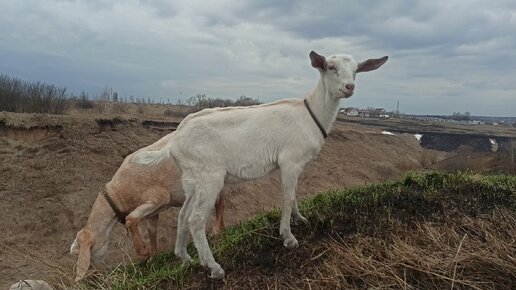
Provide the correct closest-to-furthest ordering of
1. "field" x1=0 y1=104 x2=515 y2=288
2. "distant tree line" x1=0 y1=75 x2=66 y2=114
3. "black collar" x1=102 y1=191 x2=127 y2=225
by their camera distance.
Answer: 1. "field" x1=0 y1=104 x2=515 y2=288
2. "black collar" x1=102 y1=191 x2=127 y2=225
3. "distant tree line" x1=0 y1=75 x2=66 y2=114

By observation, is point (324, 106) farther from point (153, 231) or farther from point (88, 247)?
point (153, 231)

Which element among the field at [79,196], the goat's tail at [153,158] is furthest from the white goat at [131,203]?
the goat's tail at [153,158]

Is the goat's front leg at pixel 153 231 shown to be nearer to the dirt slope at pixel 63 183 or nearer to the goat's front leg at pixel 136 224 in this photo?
the goat's front leg at pixel 136 224

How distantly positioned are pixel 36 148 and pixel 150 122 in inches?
222

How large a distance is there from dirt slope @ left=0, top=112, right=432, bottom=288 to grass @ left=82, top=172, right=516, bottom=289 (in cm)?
286

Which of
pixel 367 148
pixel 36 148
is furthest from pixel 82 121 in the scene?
pixel 367 148

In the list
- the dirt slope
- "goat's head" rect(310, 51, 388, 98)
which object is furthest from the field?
"goat's head" rect(310, 51, 388, 98)

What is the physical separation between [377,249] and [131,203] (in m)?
4.36

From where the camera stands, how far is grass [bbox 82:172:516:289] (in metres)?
4.30

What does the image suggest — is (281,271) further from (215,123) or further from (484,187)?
(484,187)

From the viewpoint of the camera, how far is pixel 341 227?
552cm

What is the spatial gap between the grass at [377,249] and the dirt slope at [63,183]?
9.38 ft

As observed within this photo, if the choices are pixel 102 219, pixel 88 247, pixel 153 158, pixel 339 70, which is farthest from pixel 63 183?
pixel 339 70

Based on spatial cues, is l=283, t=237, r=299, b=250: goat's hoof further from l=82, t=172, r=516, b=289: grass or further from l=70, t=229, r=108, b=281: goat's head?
l=70, t=229, r=108, b=281: goat's head
